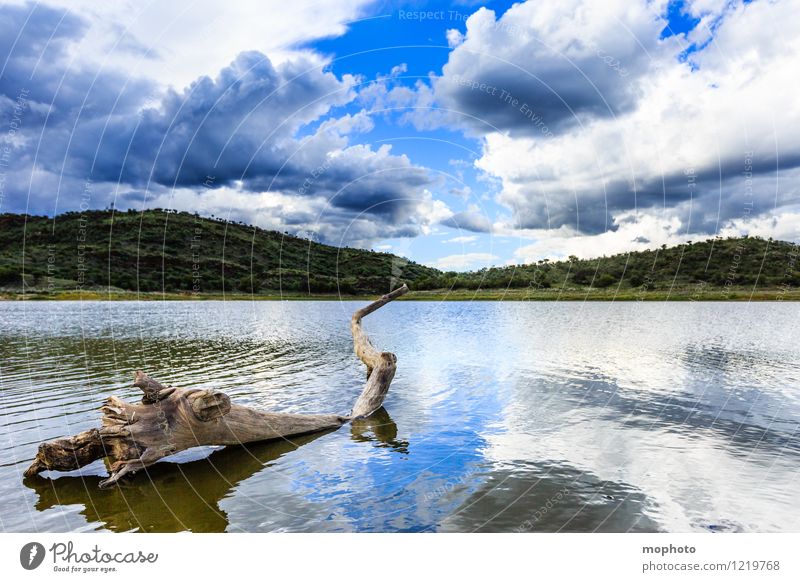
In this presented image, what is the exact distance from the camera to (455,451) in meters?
13.3

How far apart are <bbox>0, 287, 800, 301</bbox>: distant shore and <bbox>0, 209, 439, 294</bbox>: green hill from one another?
2565 mm

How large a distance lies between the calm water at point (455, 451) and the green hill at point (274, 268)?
77.4m

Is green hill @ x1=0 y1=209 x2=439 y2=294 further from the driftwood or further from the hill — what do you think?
the driftwood

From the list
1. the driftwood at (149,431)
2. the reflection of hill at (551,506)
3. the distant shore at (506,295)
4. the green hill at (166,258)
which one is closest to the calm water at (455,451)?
the reflection of hill at (551,506)

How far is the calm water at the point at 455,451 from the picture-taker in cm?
948

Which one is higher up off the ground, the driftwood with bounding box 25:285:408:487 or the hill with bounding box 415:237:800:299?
the hill with bounding box 415:237:800:299

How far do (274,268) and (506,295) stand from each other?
6733 centimetres

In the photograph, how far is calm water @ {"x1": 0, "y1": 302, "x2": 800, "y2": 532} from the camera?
948cm

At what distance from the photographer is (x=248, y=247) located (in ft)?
427

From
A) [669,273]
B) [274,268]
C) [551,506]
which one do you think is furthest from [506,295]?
[551,506]

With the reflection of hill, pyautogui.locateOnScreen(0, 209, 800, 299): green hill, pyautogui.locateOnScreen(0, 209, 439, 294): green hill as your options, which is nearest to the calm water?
the reflection of hill

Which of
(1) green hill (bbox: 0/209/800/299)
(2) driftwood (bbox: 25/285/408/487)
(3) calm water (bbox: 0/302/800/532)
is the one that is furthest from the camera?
(1) green hill (bbox: 0/209/800/299)

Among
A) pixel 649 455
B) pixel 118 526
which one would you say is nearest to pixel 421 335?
pixel 649 455

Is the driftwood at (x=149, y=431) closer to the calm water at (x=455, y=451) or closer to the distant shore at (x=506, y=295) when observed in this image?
the calm water at (x=455, y=451)
